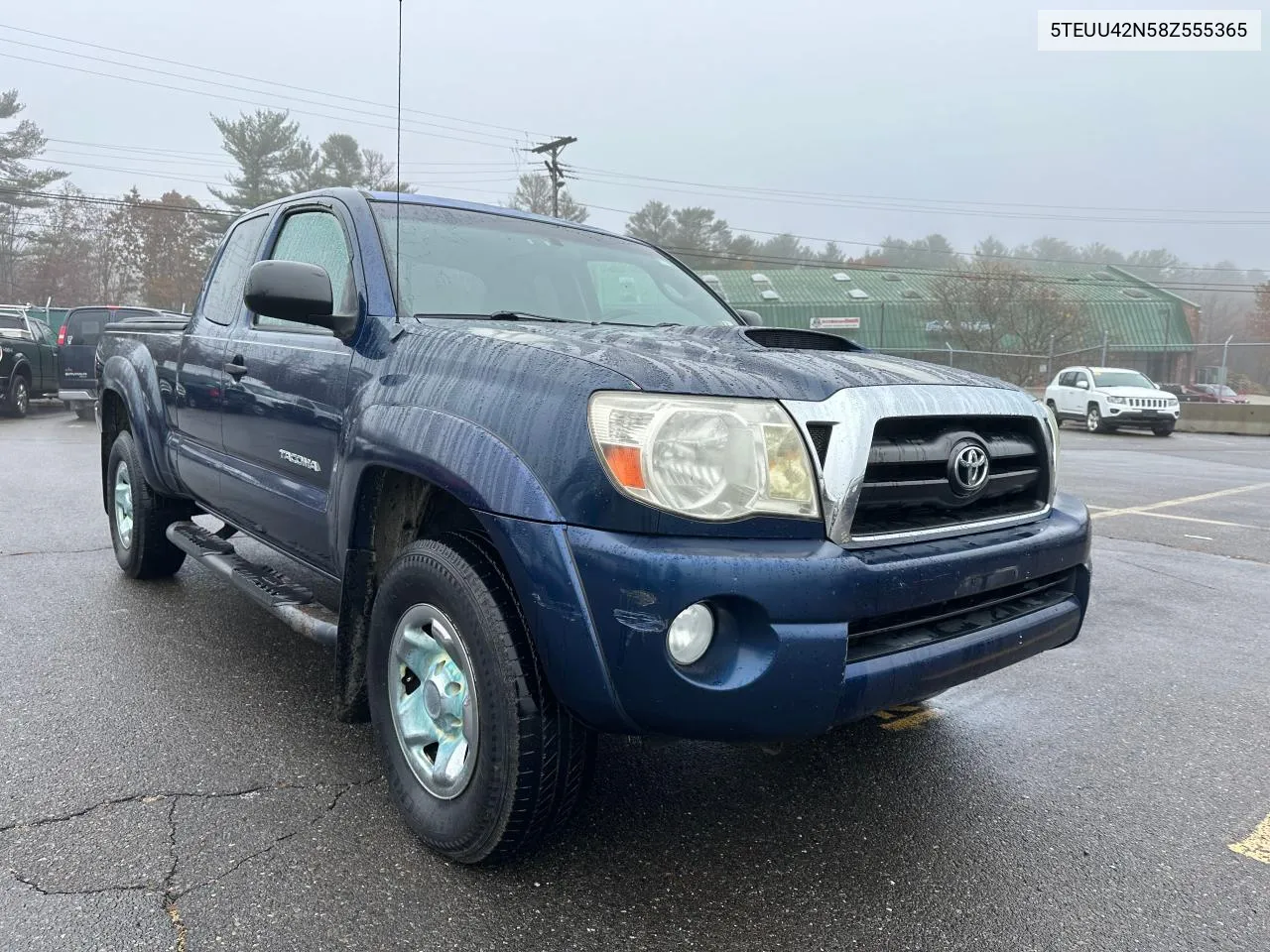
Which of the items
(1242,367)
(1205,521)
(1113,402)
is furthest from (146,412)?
(1242,367)

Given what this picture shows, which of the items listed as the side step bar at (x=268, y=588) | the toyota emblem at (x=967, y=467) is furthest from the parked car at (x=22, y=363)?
the toyota emblem at (x=967, y=467)

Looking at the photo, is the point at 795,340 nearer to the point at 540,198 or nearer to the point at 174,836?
the point at 174,836

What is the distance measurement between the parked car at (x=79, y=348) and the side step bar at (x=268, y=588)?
13.6m

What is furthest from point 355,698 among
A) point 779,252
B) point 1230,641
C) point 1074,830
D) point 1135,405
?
point 779,252

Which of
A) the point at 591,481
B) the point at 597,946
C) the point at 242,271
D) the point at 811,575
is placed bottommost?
the point at 597,946

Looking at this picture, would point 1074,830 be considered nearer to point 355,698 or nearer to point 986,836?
point 986,836

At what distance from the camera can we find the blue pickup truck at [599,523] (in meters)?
2.03

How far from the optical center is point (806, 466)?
2.11m

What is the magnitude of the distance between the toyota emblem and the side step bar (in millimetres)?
1838

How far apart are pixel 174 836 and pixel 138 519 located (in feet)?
9.18

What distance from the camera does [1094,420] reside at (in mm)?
21688

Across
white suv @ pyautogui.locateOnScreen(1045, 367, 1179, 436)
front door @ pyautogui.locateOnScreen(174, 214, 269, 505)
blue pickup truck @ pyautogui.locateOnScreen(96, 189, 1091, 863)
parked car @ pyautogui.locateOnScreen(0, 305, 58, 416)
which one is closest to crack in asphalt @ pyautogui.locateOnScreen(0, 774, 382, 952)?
blue pickup truck @ pyautogui.locateOnScreen(96, 189, 1091, 863)

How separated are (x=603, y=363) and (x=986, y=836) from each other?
1.70 m

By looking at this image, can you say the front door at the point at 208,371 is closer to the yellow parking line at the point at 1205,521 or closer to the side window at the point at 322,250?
the side window at the point at 322,250
